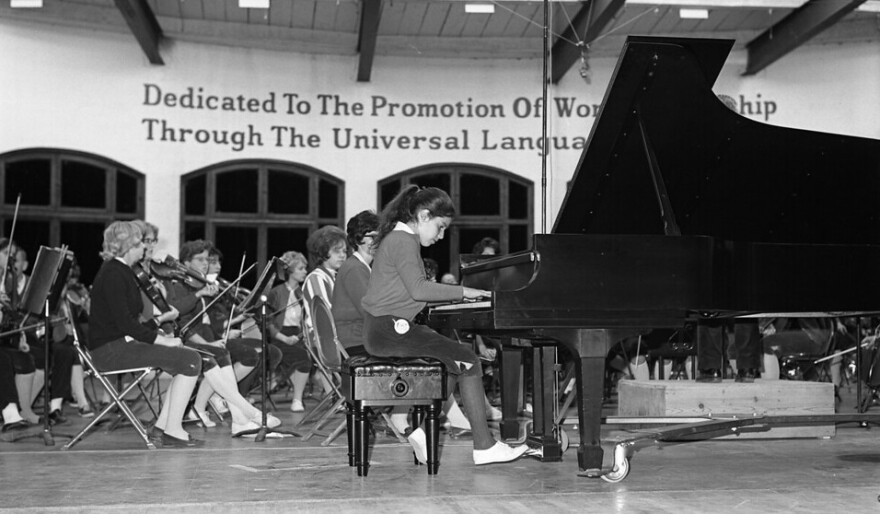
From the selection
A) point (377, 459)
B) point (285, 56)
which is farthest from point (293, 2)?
point (377, 459)

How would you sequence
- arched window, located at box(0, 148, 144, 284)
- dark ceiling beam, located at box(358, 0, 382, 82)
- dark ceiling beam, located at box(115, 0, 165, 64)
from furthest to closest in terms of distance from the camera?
1. arched window, located at box(0, 148, 144, 284)
2. dark ceiling beam, located at box(358, 0, 382, 82)
3. dark ceiling beam, located at box(115, 0, 165, 64)

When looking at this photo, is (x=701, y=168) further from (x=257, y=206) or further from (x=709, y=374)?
(x=257, y=206)

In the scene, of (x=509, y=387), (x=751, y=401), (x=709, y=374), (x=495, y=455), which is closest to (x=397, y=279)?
(x=495, y=455)

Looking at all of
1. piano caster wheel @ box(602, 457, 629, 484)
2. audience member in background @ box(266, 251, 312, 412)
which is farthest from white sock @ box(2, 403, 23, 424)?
piano caster wheel @ box(602, 457, 629, 484)

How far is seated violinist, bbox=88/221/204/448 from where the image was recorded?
5.62 m

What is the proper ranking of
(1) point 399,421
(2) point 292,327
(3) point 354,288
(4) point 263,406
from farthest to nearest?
(2) point 292,327, (1) point 399,421, (4) point 263,406, (3) point 354,288

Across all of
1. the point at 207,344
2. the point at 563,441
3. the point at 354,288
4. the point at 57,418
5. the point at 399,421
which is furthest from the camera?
the point at 57,418

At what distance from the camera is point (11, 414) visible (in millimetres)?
6652

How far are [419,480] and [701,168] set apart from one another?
194cm

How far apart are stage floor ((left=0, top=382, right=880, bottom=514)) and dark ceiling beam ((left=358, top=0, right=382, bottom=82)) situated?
565cm

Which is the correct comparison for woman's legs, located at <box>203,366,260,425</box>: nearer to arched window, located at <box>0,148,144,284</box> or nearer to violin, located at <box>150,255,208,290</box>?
violin, located at <box>150,255,208,290</box>

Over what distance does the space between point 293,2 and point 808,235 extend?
7518 mm

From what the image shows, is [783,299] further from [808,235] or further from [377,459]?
[377,459]

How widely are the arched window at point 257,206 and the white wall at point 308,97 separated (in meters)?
0.16
